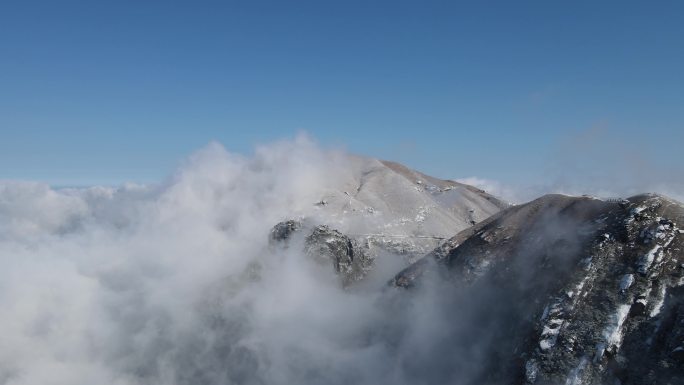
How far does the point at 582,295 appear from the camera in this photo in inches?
4380

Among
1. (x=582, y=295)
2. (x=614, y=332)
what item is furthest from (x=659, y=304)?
(x=582, y=295)

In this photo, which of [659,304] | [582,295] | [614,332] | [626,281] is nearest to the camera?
[659,304]

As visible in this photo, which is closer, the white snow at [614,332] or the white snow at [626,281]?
the white snow at [614,332]

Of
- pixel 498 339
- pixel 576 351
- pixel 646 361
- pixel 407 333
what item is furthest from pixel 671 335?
pixel 407 333

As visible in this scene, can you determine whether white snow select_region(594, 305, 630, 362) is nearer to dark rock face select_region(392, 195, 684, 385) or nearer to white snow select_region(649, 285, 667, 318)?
dark rock face select_region(392, 195, 684, 385)

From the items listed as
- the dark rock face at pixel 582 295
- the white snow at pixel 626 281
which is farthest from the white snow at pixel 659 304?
the white snow at pixel 626 281

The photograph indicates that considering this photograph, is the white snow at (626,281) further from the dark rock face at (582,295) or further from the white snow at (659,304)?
the white snow at (659,304)

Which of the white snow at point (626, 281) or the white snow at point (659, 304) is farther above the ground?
the white snow at point (626, 281)

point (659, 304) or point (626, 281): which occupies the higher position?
point (626, 281)

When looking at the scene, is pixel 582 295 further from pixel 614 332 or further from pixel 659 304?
pixel 659 304

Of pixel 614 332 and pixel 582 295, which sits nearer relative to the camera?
pixel 614 332

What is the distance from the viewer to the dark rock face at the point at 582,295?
96562 mm

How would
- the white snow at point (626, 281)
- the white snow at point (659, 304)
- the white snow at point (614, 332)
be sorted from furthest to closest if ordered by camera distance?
the white snow at point (626, 281), the white snow at point (659, 304), the white snow at point (614, 332)

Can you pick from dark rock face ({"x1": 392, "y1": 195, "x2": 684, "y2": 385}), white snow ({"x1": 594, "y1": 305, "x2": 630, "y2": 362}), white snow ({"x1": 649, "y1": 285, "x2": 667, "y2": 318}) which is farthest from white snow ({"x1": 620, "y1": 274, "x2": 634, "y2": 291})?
white snow ({"x1": 649, "y1": 285, "x2": 667, "y2": 318})
